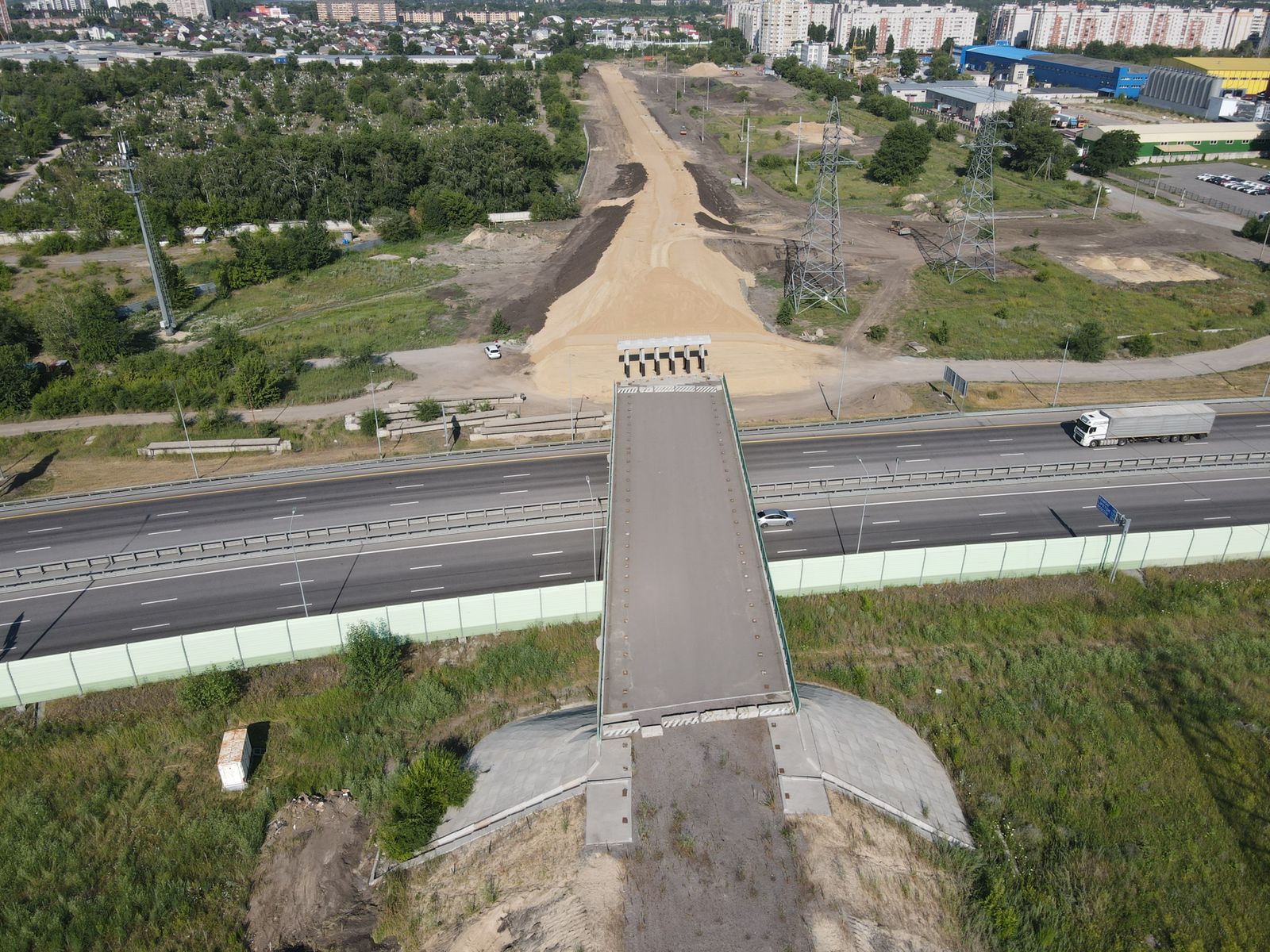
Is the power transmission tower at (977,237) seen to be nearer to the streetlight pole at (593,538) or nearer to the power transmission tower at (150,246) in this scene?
the streetlight pole at (593,538)

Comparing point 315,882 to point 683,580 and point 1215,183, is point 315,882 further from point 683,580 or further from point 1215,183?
point 1215,183

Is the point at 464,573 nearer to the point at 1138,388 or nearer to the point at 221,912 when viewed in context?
the point at 221,912

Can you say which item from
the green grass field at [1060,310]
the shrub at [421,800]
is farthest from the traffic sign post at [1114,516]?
the shrub at [421,800]

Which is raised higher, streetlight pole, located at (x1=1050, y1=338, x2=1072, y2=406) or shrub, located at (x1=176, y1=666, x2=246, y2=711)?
streetlight pole, located at (x1=1050, y1=338, x2=1072, y2=406)

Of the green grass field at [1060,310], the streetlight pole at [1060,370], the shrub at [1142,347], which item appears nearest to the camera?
the streetlight pole at [1060,370]

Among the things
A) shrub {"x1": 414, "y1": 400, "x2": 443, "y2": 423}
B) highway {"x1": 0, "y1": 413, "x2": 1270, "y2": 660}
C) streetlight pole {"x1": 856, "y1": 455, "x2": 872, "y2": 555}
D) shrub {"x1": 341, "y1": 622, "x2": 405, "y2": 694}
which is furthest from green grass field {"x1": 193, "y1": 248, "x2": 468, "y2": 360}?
streetlight pole {"x1": 856, "y1": 455, "x2": 872, "y2": 555}

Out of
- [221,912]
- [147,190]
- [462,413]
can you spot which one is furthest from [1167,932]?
[147,190]

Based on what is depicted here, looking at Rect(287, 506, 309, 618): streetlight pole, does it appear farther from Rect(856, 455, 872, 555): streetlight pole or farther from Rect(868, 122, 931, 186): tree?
Rect(868, 122, 931, 186): tree

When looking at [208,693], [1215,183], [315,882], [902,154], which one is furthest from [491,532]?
[1215,183]
